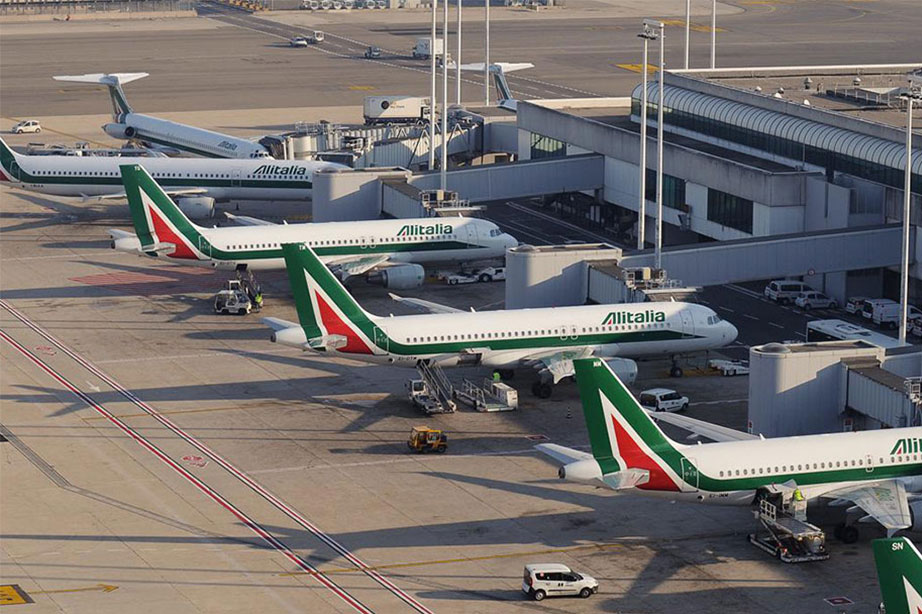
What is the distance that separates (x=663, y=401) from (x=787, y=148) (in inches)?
1549

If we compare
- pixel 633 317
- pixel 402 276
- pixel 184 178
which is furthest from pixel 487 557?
pixel 184 178

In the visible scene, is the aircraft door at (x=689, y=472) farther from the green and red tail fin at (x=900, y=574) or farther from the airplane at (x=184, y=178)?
the airplane at (x=184, y=178)

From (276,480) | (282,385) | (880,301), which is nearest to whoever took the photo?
(276,480)

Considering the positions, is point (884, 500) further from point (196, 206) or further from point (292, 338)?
point (196, 206)

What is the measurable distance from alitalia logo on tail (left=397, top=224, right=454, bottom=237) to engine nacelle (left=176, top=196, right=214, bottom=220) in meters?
27.7

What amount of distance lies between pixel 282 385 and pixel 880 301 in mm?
40196

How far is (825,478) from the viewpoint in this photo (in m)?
70.6

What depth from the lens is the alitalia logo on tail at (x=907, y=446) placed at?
71.5 m

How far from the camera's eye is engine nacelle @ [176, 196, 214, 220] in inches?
5482

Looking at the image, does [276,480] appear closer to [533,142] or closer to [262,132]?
[533,142]

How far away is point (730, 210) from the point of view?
394 feet

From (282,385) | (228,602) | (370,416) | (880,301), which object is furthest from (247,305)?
(228,602)

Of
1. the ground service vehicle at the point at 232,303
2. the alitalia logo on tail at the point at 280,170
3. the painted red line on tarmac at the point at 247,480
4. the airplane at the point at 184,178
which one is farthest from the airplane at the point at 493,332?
the airplane at the point at 184,178

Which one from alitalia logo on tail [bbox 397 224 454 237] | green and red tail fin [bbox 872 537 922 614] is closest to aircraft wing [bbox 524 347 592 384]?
alitalia logo on tail [bbox 397 224 454 237]
